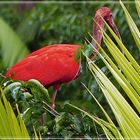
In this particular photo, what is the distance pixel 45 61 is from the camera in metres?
2.76

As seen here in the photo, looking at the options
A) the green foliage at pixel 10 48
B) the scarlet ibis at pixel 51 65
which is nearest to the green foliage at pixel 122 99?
the scarlet ibis at pixel 51 65

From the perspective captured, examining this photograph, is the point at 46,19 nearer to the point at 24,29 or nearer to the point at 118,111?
the point at 24,29

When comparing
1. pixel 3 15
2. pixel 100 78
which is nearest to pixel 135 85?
pixel 100 78

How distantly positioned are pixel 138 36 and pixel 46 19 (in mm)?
4144

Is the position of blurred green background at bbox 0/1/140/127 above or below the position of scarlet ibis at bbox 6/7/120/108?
below

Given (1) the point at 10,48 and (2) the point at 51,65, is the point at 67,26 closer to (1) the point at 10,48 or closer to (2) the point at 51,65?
(1) the point at 10,48

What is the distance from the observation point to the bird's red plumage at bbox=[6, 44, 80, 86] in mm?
2676

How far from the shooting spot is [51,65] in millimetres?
2793

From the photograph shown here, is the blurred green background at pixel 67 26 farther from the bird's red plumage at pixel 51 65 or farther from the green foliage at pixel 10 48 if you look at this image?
the bird's red plumage at pixel 51 65

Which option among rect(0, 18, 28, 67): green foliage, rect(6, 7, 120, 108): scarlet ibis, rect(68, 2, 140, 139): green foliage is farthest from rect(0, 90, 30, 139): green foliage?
rect(0, 18, 28, 67): green foliage

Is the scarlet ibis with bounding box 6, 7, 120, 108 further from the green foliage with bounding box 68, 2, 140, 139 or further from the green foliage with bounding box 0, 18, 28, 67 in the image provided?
the green foliage with bounding box 0, 18, 28, 67

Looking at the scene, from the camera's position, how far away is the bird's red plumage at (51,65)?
8.78ft

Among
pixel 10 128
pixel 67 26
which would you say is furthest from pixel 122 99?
pixel 67 26

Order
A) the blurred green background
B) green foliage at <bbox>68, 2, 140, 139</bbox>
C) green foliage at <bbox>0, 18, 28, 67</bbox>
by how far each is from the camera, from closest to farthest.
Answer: green foliage at <bbox>68, 2, 140, 139</bbox> → green foliage at <bbox>0, 18, 28, 67</bbox> → the blurred green background
